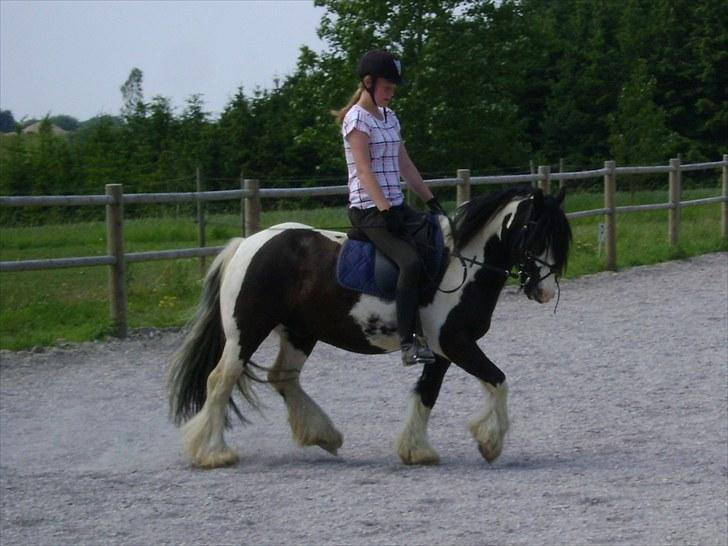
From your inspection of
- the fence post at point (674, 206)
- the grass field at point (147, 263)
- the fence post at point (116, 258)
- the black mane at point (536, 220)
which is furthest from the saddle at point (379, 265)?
the fence post at point (674, 206)

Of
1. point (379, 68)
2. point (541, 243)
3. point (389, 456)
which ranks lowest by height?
point (389, 456)

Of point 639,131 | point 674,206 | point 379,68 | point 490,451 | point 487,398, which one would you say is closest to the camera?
point 379,68

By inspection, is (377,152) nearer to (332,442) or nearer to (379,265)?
(379,265)

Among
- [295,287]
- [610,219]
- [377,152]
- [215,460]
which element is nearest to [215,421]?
[215,460]

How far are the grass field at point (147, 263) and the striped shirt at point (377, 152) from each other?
1.96 m

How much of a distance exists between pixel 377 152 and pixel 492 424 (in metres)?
1.44

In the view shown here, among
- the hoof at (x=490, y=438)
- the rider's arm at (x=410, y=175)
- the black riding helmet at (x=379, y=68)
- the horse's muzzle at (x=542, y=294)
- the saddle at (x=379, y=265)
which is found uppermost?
the black riding helmet at (x=379, y=68)

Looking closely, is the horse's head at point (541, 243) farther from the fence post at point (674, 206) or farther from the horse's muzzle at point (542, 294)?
the fence post at point (674, 206)

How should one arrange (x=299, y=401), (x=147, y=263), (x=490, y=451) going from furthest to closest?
1. (x=147, y=263)
2. (x=299, y=401)
3. (x=490, y=451)

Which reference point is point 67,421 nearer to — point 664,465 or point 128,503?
point 128,503

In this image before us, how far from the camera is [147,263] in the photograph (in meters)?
15.5

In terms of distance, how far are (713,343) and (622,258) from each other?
19.5ft

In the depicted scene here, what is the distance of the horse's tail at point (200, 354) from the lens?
250 inches

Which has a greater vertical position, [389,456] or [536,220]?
[536,220]
